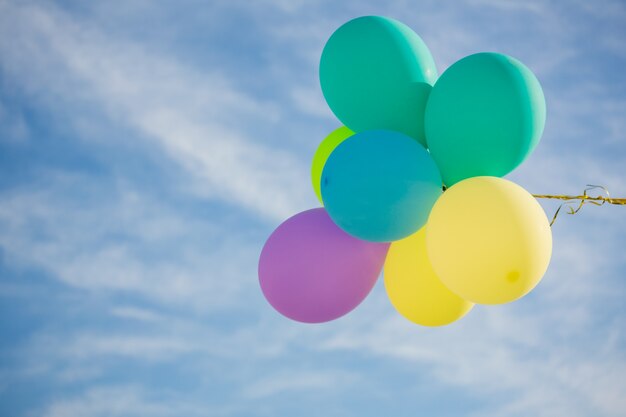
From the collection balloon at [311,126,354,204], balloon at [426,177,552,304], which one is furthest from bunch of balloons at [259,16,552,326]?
balloon at [311,126,354,204]

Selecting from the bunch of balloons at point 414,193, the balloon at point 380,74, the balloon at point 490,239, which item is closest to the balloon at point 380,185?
the bunch of balloons at point 414,193

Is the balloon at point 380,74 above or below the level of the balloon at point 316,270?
above

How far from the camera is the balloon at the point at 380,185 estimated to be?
3.20 metres

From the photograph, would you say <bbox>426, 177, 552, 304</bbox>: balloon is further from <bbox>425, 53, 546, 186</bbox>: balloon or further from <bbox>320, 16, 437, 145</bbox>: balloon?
<bbox>320, 16, 437, 145</bbox>: balloon

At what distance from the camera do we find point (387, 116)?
3592 mm

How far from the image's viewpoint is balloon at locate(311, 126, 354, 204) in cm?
427

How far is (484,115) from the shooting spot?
3.25 meters

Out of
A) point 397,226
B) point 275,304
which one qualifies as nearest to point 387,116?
point 397,226

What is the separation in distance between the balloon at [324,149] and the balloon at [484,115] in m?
0.95

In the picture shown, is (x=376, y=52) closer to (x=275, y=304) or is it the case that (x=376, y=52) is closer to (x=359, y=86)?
(x=359, y=86)

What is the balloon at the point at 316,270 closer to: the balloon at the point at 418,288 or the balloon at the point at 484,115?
the balloon at the point at 418,288

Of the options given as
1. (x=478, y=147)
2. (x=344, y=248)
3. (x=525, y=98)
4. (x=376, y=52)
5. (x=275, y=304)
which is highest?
(x=376, y=52)

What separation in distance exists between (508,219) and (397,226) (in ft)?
1.81

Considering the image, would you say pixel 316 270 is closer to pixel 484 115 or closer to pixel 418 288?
pixel 418 288
